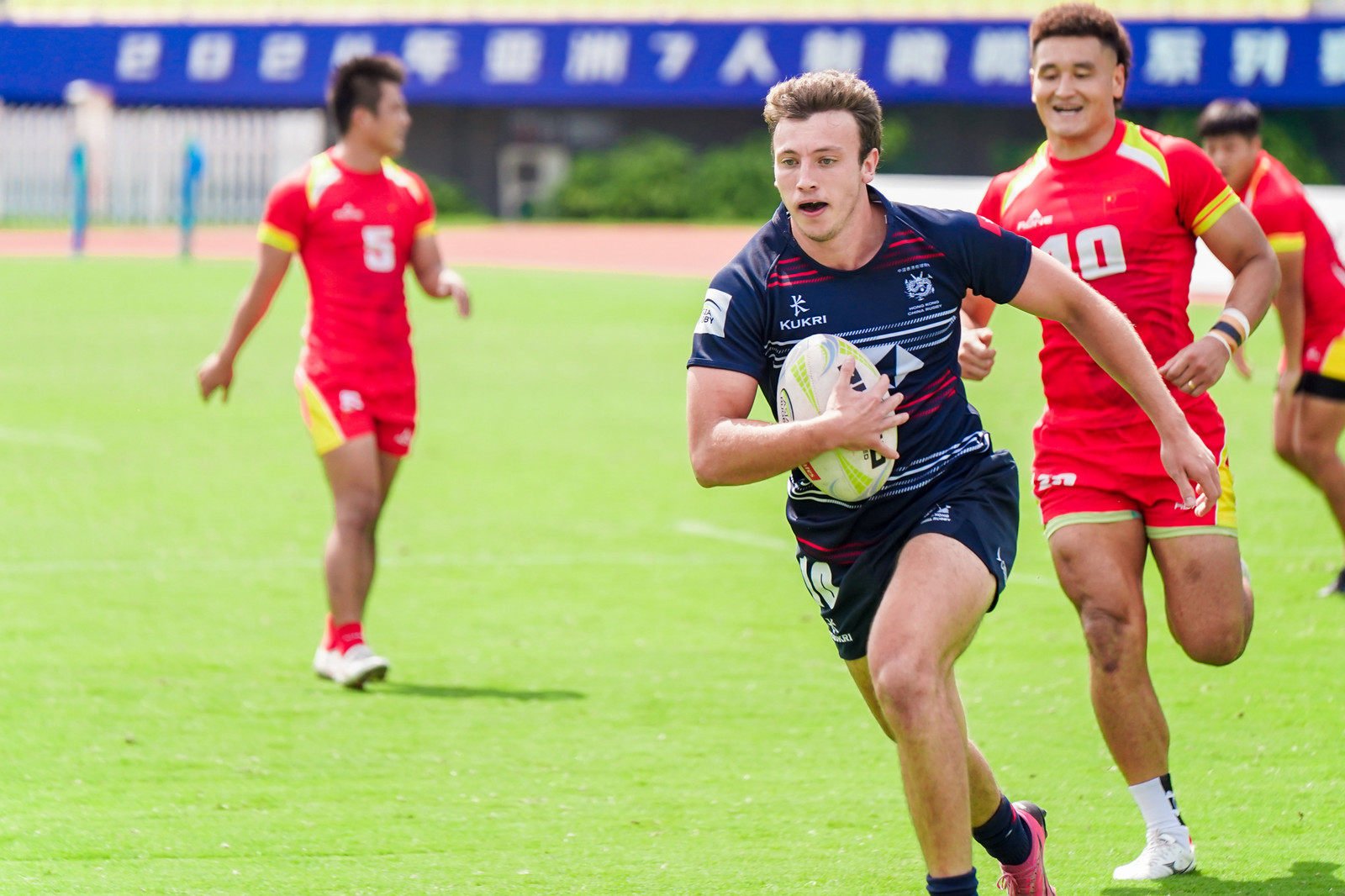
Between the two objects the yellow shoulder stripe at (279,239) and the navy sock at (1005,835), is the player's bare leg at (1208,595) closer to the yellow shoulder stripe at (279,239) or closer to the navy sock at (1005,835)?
the navy sock at (1005,835)

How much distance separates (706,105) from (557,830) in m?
39.1

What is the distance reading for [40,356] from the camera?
65.5ft

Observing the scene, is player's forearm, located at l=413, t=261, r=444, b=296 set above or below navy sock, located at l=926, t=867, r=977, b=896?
above

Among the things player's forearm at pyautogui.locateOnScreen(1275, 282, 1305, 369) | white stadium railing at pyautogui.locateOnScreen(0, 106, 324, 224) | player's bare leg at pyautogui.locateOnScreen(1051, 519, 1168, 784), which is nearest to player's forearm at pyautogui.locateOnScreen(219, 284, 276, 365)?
player's bare leg at pyautogui.locateOnScreen(1051, 519, 1168, 784)

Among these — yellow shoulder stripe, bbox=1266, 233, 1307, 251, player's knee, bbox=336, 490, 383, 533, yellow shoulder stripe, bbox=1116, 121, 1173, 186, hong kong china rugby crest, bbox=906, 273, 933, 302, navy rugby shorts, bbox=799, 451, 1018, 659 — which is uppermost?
yellow shoulder stripe, bbox=1116, 121, 1173, 186

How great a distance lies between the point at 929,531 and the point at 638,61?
38.6 m

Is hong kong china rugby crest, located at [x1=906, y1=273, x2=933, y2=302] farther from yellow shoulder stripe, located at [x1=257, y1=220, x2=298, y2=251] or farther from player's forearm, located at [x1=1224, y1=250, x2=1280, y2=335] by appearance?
yellow shoulder stripe, located at [x1=257, y1=220, x2=298, y2=251]

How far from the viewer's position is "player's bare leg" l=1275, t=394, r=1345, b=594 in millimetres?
9406

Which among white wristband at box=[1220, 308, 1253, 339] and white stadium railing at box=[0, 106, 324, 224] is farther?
white stadium railing at box=[0, 106, 324, 224]

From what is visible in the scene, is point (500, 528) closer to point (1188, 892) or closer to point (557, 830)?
point (557, 830)

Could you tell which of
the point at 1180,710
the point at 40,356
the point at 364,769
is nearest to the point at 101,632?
the point at 364,769

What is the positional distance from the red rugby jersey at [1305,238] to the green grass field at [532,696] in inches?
56.3

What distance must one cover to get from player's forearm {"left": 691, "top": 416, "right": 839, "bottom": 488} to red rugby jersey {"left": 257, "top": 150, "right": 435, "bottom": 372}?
4.02m

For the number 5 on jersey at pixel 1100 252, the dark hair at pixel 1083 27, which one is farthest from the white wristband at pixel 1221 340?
the dark hair at pixel 1083 27
